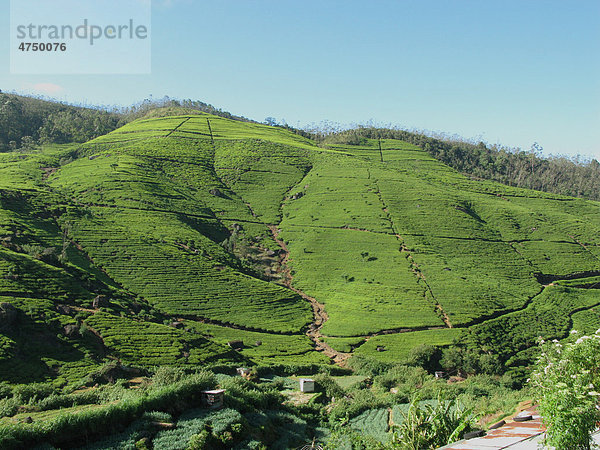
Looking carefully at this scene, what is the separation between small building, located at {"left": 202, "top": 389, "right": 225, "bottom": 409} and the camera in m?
21.5

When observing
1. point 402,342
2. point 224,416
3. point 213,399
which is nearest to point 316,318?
point 402,342

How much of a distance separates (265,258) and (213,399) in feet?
199

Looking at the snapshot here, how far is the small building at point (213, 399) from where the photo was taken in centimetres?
2150

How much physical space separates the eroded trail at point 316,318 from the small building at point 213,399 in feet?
108

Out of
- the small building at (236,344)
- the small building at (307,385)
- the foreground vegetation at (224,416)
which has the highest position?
the foreground vegetation at (224,416)

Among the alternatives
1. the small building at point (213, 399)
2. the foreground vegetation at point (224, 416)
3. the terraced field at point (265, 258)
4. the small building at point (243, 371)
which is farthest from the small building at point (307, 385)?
the small building at point (213, 399)

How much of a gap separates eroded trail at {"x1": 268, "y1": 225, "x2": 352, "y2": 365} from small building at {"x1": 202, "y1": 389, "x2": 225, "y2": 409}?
3291 cm

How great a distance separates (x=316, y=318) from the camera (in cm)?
6444

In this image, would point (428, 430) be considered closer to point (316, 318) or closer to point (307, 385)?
point (307, 385)

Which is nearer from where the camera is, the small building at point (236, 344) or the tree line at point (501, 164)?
the small building at point (236, 344)

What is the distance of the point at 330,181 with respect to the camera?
113 m

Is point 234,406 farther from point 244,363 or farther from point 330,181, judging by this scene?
point 330,181

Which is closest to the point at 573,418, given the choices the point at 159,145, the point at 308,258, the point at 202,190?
the point at 308,258

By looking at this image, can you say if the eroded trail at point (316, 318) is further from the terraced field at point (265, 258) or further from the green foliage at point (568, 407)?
the green foliage at point (568, 407)
